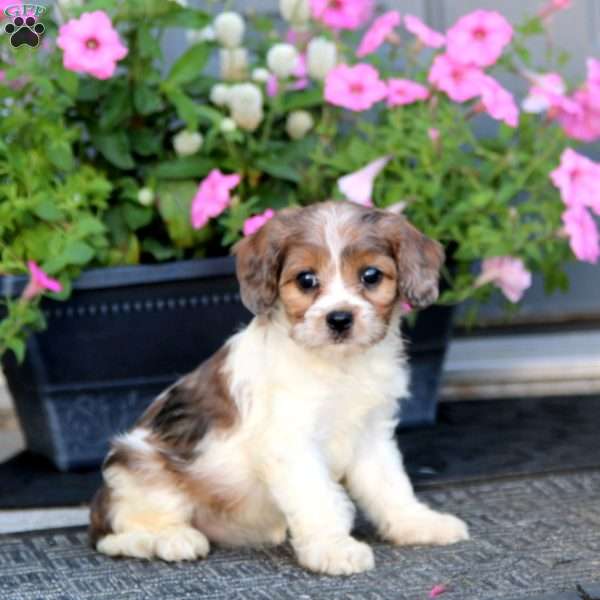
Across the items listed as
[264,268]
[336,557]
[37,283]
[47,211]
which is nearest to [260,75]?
[47,211]

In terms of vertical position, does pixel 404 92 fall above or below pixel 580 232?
above

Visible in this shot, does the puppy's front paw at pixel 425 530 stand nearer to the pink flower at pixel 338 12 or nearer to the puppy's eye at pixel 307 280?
the puppy's eye at pixel 307 280

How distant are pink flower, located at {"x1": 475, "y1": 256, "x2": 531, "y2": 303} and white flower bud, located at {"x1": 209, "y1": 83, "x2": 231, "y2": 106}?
1.04 meters

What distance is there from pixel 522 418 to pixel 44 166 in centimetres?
192

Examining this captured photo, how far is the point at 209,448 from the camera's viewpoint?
11.8ft

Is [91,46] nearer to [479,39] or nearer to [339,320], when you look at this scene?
[479,39]

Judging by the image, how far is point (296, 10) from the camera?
4.94 meters

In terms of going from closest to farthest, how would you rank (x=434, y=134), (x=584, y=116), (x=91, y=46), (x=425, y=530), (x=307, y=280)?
(x=307, y=280) < (x=425, y=530) < (x=91, y=46) < (x=434, y=134) < (x=584, y=116)

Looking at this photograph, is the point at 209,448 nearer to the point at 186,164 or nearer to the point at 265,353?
the point at 265,353

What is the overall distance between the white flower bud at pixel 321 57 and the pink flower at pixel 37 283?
48.8 inches

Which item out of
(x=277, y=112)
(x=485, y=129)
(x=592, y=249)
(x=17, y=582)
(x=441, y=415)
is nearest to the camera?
(x=17, y=582)

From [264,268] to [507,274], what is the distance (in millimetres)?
1436

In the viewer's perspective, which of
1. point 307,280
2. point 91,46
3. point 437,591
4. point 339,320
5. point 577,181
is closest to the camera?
point 437,591

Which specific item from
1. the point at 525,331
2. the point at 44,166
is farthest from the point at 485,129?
the point at 44,166
